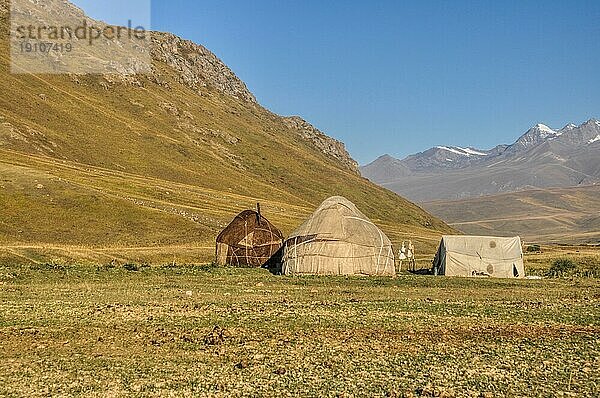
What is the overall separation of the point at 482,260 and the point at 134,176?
243 feet

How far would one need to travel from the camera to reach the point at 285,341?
17.9 metres

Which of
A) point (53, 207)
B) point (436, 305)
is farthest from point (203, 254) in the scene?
point (436, 305)

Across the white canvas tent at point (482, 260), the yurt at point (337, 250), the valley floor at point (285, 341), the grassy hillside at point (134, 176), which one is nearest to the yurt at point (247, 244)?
the yurt at point (337, 250)

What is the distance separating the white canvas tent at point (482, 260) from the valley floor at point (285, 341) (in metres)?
16.4

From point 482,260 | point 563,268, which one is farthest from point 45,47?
point 482,260

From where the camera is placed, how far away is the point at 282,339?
18203mm

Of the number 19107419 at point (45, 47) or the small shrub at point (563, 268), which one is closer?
the small shrub at point (563, 268)

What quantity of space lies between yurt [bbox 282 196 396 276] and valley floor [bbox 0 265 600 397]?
1010 cm

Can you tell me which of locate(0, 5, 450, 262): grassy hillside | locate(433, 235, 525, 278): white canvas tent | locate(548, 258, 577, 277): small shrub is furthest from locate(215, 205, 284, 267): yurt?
locate(548, 258, 577, 277): small shrub

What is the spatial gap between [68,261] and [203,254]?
1400 cm

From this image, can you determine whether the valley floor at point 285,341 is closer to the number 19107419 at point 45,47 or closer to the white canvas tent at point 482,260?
the white canvas tent at point 482,260

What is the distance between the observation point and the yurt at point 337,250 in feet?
134

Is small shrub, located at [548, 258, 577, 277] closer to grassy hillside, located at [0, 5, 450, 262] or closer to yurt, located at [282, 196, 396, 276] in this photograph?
yurt, located at [282, 196, 396, 276]

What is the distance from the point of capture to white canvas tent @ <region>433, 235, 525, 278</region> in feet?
154
